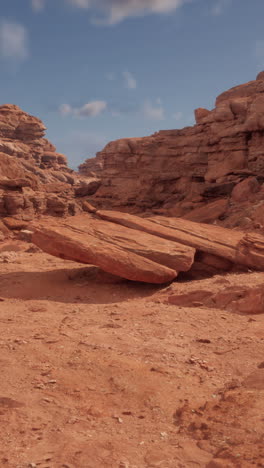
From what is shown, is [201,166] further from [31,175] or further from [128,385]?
[128,385]

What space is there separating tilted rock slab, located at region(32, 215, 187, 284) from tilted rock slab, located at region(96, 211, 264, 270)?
1.72ft

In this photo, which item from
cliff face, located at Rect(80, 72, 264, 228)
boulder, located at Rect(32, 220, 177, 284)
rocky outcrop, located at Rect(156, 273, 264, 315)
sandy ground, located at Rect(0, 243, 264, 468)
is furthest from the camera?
cliff face, located at Rect(80, 72, 264, 228)

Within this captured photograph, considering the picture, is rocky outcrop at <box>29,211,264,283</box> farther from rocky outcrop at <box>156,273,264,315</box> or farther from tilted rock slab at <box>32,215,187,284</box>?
rocky outcrop at <box>156,273,264,315</box>

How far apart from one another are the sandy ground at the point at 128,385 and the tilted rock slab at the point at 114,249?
0.70m

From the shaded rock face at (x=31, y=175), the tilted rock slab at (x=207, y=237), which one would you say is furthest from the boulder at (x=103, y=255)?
the shaded rock face at (x=31, y=175)

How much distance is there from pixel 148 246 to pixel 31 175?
1395 centimetres

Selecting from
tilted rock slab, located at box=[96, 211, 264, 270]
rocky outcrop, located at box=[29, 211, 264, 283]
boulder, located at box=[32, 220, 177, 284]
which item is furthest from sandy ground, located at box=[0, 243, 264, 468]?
tilted rock slab, located at box=[96, 211, 264, 270]

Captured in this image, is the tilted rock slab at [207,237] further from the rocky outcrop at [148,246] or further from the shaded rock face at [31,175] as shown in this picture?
the shaded rock face at [31,175]

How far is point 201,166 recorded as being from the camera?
2659 centimetres

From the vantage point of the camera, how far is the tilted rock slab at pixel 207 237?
29.8ft

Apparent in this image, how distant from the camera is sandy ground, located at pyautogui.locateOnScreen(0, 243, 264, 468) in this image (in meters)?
3.11

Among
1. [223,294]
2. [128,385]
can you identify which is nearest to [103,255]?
[223,294]

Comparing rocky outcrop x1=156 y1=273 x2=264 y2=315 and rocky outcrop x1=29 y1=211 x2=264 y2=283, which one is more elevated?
rocky outcrop x1=29 y1=211 x2=264 y2=283

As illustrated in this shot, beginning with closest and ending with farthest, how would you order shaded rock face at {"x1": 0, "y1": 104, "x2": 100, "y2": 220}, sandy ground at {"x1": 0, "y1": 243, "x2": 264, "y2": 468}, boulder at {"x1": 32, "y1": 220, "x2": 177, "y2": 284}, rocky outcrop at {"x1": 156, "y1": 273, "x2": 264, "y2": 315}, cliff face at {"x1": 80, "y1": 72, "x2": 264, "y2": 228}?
sandy ground at {"x1": 0, "y1": 243, "x2": 264, "y2": 468} < rocky outcrop at {"x1": 156, "y1": 273, "x2": 264, "y2": 315} < boulder at {"x1": 32, "y1": 220, "x2": 177, "y2": 284} < shaded rock face at {"x1": 0, "y1": 104, "x2": 100, "y2": 220} < cliff face at {"x1": 80, "y1": 72, "x2": 264, "y2": 228}
